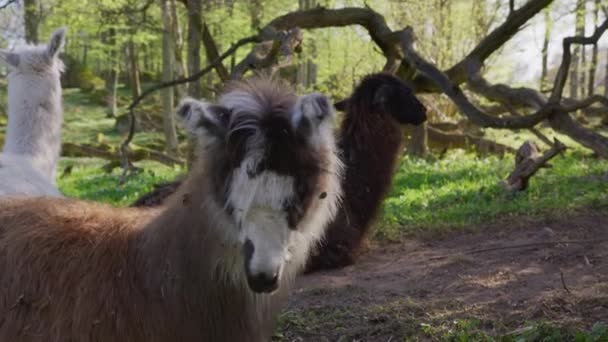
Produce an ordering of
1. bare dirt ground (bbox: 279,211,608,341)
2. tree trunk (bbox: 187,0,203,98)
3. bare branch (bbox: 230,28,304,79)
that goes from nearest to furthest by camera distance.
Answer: bare dirt ground (bbox: 279,211,608,341) → bare branch (bbox: 230,28,304,79) → tree trunk (bbox: 187,0,203,98)

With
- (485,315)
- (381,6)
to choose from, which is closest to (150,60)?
(381,6)

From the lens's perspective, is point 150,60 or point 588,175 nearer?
point 588,175

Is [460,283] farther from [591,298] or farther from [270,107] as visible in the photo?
[270,107]

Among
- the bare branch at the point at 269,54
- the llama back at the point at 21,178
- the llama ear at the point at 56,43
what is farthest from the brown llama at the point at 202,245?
the llama ear at the point at 56,43

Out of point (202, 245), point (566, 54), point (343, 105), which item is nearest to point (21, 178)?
point (202, 245)

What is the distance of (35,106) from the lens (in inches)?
269

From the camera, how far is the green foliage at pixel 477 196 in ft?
25.1

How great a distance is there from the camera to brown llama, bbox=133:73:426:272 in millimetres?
6797

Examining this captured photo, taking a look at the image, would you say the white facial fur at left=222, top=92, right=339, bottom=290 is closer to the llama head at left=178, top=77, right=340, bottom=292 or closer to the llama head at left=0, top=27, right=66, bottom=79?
the llama head at left=178, top=77, right=340, bottom=292

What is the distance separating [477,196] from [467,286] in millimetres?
3398

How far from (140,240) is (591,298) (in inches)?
119

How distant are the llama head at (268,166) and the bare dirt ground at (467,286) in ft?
6.08

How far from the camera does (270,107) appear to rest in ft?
9.97

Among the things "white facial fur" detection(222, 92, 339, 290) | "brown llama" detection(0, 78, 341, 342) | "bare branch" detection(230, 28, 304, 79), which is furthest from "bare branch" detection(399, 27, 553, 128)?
"white facial fur" detection(222, 92, 339, 290)
